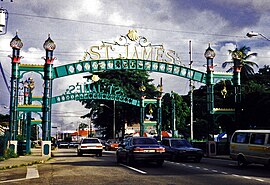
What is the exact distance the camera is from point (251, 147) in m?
19.5

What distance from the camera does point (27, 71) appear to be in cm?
3200

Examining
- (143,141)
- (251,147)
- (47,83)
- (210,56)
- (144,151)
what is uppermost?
(210,56)

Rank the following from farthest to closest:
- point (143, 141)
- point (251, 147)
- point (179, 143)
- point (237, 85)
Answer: point (237, 85), point (179, 143), point (143, 141), point (251, 147)

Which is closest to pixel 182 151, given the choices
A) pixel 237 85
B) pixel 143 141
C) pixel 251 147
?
pixel 143 141

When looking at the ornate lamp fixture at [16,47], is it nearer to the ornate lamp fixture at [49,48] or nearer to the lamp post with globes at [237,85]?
the ornate lamp fixture at [49,48]

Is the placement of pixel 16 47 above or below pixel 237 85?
above

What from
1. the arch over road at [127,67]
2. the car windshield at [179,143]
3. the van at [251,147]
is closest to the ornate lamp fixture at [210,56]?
the arch over road at [127,67]

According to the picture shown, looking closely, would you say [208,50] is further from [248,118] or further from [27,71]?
[27,71]

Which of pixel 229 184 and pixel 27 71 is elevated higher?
pixel 27 71

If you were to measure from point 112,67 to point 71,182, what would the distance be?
20.4m

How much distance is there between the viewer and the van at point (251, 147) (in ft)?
60.3

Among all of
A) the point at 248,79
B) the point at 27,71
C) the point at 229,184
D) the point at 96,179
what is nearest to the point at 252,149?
the point at 229,184

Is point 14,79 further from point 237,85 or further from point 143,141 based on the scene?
point 237,85

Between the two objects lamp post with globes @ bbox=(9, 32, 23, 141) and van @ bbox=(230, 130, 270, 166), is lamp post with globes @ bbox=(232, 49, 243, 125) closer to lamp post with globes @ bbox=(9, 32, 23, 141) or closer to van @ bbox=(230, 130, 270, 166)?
van @ bbox=(230, 130, 270, 166)
